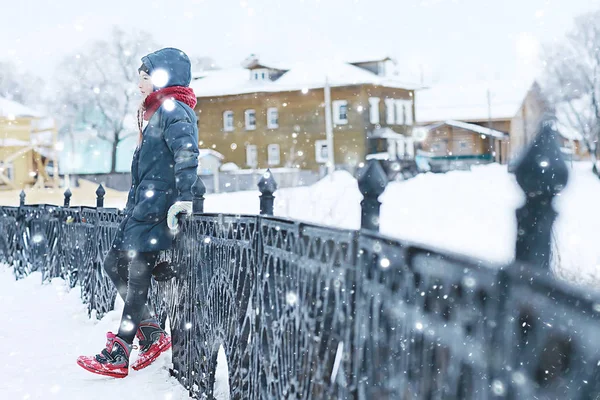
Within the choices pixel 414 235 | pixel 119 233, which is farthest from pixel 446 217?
pixel 119 233

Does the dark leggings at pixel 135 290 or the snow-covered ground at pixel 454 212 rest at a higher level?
the dark leggings at pixel 135 290

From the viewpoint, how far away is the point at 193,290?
14.5 ft

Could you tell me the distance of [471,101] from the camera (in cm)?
6706

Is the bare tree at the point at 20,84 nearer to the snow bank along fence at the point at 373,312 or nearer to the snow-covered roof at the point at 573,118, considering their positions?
the snow-covered roof at the point at 573,118

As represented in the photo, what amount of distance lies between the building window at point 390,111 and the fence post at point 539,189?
158ft

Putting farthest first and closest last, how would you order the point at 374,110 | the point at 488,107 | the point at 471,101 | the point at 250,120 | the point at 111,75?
the point at 471,101, the point at 488,107, the point at 111,75, the point at 250,120, the point at 374,110

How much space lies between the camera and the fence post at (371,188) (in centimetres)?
231

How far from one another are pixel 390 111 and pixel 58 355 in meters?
45.3

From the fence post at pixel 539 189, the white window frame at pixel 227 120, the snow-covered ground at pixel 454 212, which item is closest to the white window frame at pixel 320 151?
the white window frame at pixel 227 120

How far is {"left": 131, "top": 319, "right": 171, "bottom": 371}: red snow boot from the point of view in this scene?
503cm

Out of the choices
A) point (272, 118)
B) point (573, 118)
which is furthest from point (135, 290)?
point (573, 118)

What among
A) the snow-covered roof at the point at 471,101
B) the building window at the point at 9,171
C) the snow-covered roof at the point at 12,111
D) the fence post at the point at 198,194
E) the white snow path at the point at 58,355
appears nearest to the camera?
the white snow path at the point at 58,355

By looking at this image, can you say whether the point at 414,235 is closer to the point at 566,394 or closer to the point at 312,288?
the point at 312,288

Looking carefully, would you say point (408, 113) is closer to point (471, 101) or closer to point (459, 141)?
point (459, 141)
